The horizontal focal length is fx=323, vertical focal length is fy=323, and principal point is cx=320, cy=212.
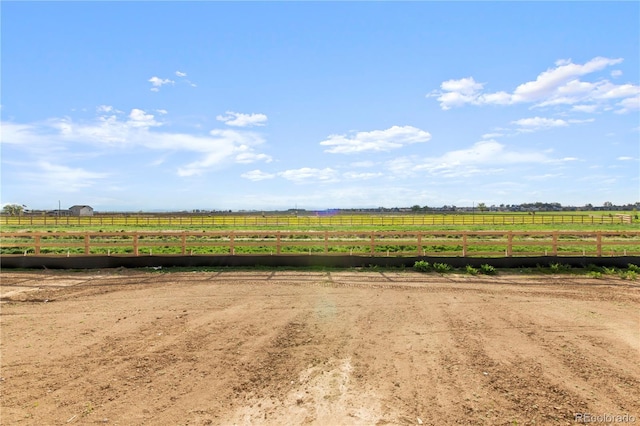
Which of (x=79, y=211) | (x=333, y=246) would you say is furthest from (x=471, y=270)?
(x=79, y=211)

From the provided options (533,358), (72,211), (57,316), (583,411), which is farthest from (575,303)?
(72,211)

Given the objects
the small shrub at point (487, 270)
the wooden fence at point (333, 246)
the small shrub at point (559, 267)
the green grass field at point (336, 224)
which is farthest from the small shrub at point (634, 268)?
the green grass field at point (336, 224)

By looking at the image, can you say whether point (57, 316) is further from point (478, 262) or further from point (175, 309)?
point (478, 262)

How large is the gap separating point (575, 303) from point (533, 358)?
4246mm

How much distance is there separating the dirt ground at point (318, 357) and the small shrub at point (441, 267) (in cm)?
292

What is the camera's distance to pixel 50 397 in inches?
159

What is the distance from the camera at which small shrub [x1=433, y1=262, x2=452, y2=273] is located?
39.2 ft

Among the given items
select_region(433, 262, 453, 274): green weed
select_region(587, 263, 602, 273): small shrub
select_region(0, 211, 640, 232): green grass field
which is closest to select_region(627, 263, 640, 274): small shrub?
select_region(587, 263, 602, 273): small shrub

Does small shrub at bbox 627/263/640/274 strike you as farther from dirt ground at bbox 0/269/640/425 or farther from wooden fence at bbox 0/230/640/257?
dirt ground at bbox 0/269/640/425

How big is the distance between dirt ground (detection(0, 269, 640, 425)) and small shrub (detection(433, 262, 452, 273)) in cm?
292

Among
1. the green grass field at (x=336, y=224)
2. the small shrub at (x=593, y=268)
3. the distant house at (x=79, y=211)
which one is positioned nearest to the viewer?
the small shrub at (x=593, y=268)

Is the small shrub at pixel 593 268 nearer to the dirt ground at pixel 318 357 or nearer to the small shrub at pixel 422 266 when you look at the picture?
the dirt ground at pixel 318 357

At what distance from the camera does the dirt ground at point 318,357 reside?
3768mm

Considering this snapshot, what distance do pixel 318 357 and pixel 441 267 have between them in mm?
8384
